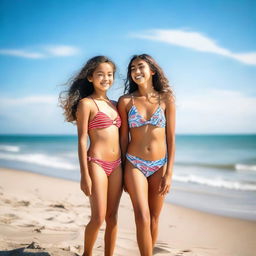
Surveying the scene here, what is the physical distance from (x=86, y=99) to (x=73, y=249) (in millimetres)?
1941

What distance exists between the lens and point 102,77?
3518 millimetres

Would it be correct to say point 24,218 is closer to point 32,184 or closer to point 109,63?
point 109,63

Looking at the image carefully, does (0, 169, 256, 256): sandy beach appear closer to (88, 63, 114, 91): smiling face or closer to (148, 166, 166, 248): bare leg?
(148, 166, 166, 248): bare leg

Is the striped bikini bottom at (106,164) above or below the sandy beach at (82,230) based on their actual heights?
above

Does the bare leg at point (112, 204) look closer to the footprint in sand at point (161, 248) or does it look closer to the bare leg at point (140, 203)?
the bare leg at point (140, 203)

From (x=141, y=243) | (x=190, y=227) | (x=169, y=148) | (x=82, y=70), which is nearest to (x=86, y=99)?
(x=82, y=70)

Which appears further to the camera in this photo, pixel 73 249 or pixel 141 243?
pixel 73 249

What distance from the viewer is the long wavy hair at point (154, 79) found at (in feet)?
11.8

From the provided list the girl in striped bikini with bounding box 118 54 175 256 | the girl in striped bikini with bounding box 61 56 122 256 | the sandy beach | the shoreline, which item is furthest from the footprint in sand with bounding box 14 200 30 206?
the girl in striped bikini with bounding box 118 54 175 256

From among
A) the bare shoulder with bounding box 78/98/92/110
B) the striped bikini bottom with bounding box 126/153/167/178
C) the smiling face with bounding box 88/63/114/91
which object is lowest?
the striped bikini bottom with bounding box 126/153/167/178

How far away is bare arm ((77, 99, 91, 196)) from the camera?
3.17 m

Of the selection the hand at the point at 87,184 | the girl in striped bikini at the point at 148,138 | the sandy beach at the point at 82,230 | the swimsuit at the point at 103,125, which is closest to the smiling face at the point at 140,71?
the girl in striped bikini at the point at 148,138

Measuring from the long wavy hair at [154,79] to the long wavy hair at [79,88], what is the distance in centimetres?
24

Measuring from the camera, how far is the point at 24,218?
5.24m
